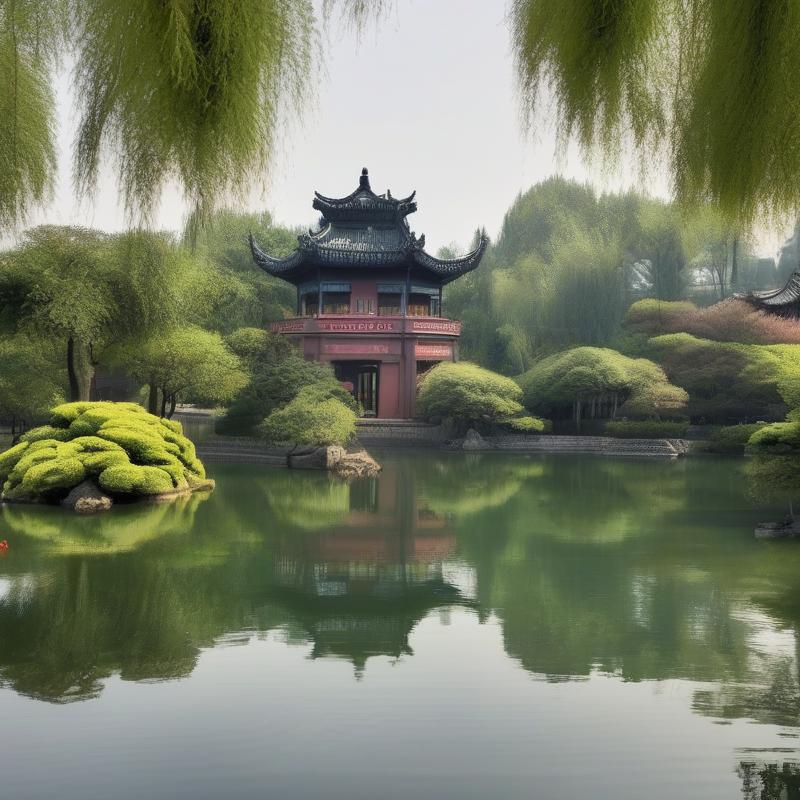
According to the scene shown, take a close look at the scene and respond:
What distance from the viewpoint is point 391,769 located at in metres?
4.22

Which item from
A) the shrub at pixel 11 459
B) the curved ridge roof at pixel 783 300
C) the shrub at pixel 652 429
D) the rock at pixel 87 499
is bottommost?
the rock at pixel 87 499

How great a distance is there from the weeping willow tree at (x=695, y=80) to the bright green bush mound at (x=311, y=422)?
1748 centimetres

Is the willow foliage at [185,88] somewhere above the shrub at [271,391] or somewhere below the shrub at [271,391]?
below

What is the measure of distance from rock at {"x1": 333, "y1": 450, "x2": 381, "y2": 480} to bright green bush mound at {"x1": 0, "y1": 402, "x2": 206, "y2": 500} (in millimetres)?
4648

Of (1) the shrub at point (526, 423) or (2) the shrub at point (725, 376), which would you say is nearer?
(2) the shrub at point (725, 376)

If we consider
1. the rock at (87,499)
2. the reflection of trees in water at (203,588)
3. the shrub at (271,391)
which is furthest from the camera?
the shrub at (271,391)

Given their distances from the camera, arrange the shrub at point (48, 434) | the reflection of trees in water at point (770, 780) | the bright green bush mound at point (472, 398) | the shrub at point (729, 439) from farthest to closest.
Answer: the bright green bush mound at point (472, 398)
the shrub at point (729, 439)
the shrub at point (48, 434)
the reflection of trees in water at point (770, 780)

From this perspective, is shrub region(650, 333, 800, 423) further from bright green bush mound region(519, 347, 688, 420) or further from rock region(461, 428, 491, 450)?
rock region(461, 428, 491, 450)

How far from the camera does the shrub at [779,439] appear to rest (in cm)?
1087

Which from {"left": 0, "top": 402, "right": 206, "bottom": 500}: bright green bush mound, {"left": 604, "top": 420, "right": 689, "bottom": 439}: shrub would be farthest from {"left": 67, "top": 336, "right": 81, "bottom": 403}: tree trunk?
{"left": 604, "top": 420, "right": 689, "bottom": 439}: shrub

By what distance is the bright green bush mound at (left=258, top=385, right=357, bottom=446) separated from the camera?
19.2 metres

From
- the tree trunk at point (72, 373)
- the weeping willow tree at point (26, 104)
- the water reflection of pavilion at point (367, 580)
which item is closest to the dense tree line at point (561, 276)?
the tree trunk at point (72, 373)

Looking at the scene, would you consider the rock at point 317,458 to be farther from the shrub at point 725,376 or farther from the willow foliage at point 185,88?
the willow foliage at point 185,88

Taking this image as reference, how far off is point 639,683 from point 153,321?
12258mm
